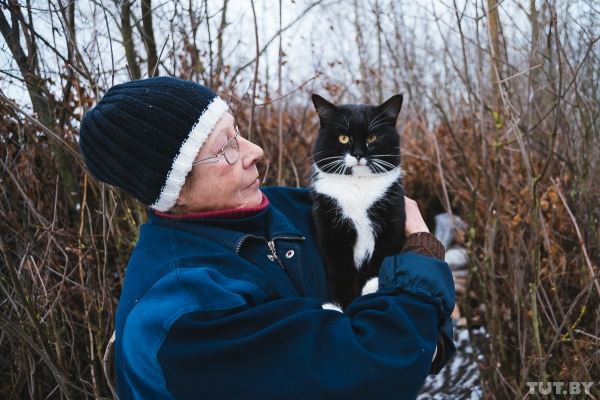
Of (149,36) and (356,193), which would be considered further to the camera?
(149,36)

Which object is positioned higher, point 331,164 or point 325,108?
point 325,108

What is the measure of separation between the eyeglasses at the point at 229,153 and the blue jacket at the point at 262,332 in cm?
26

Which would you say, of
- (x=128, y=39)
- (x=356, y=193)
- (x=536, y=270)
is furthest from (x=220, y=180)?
(x=536, y=270)

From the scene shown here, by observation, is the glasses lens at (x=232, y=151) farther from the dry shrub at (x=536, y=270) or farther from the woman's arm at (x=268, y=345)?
the dry shrub at (x=536, y=270)

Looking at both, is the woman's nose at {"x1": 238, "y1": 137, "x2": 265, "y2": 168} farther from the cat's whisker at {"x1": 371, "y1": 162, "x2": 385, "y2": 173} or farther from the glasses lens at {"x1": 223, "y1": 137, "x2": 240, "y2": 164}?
the cat's whisker at {"x1": 371, "y1": 162, "x2": 385, "y2": 173}

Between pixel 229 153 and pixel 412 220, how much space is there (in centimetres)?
69

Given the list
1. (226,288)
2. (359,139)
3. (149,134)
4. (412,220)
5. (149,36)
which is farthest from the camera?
(149,36)

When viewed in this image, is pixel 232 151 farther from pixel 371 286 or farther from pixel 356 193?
pixel 371 286

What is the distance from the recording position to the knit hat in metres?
1.47

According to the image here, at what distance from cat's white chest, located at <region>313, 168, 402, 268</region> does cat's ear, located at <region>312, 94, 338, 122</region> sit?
0.23 m

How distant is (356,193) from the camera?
1966 mm

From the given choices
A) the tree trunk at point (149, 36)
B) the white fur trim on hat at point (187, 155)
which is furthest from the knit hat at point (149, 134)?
the tree trunk at point (149, 36)

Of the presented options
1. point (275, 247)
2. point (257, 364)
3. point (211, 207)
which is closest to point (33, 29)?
point (211, 207)

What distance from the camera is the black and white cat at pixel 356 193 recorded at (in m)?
1.88
